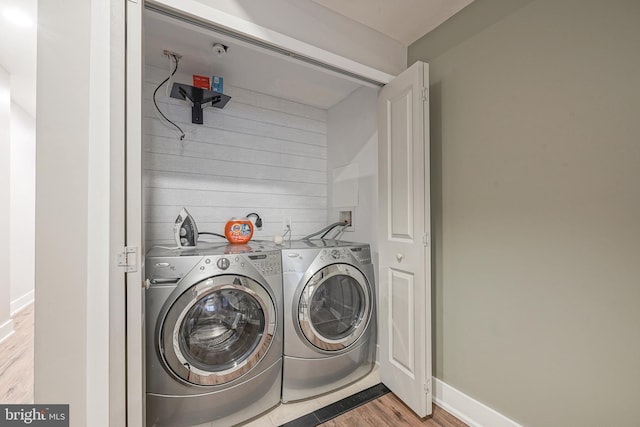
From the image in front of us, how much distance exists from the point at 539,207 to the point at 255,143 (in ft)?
6.87

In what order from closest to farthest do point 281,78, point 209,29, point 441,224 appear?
1. point 209,29
2. point 441,224
3. point 281,78

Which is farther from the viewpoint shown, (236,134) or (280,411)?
(236,134)

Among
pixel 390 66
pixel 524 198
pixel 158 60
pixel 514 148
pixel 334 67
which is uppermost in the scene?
pixel 158 60

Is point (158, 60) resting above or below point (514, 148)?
above

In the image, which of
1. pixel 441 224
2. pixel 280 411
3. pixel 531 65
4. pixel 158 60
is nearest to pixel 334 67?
pixel 531 65

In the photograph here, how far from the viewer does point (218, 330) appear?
152 centimetres

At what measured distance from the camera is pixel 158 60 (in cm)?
195

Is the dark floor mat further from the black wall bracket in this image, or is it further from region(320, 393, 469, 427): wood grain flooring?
the black wall bracket

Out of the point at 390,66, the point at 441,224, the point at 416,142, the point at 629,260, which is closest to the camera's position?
the point at 629,260

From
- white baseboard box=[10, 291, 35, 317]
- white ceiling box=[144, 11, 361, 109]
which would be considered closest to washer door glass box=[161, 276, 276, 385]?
white ceiling box=[144, 11, 361, 109]

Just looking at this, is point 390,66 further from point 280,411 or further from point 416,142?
point 280,411

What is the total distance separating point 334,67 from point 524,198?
1254 mm

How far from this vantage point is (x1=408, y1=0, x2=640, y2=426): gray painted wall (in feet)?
3.34

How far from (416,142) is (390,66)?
25.2 inches
